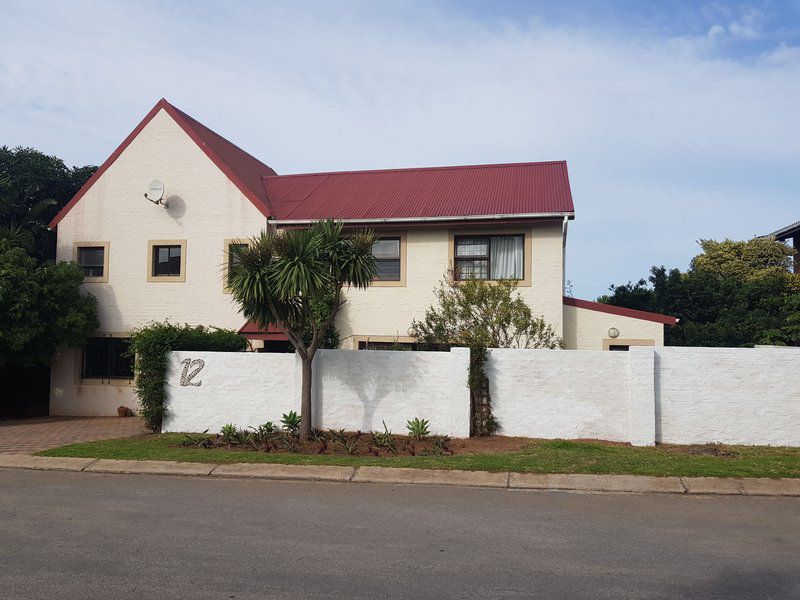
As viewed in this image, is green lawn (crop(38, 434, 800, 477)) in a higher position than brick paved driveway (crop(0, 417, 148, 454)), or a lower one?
higher

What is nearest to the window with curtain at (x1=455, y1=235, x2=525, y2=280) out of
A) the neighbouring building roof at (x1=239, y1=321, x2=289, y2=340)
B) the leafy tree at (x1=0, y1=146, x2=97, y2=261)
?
the neighbouring building roof at (x1=239, y1=321, x2=289, y2=340)

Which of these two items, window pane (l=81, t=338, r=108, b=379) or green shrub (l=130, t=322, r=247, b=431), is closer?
green shrub (l=130, t=322, r=247, b=431)

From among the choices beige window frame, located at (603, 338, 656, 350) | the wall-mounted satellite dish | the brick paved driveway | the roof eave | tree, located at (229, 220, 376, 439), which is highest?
the wall-mounted satellite dish

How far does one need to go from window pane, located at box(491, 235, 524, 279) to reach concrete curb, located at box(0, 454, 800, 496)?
781cm

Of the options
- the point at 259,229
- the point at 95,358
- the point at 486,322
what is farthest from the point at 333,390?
the point at 95,358

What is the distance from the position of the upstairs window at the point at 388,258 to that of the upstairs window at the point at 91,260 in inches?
333

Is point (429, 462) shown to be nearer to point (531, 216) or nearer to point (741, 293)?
point (531, 216)

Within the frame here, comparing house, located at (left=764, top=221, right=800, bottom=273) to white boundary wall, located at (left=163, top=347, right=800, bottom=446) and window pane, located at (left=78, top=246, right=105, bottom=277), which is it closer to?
white boundary wall, located at (left=163, top=347, right=800, bottom=446)

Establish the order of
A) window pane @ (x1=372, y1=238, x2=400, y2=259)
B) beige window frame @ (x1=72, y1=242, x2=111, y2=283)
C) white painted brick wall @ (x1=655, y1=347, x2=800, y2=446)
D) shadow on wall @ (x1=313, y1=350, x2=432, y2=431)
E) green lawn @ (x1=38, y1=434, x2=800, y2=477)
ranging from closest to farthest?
green lawn @ (x1=38, y1=434, x2=800, y2=477) < white painted brick wall @ (x1=655, y1=347, x2=800, y2=446) < shadow on wall @ (x1=313, y1=350, x2=432, y2=431) < window pane @ (x1=372, y1=238, x2=400, y2=259) < beige window frame @ (x1=72, y1=242, x2=111, y2=283)

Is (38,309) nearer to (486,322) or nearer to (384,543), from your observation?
(486,322)

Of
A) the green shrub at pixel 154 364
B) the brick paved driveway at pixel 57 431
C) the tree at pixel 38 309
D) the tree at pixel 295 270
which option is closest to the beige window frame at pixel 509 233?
the tree at pixel 295 270

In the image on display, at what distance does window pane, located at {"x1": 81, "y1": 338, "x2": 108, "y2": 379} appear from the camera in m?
19.6

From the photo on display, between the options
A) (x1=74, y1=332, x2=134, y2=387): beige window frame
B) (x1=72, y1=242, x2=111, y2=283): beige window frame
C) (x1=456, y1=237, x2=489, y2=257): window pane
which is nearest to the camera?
(x1=456, y1=237, x2=489, y2=257): window pane

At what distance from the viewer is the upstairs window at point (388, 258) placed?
18.2 metres
